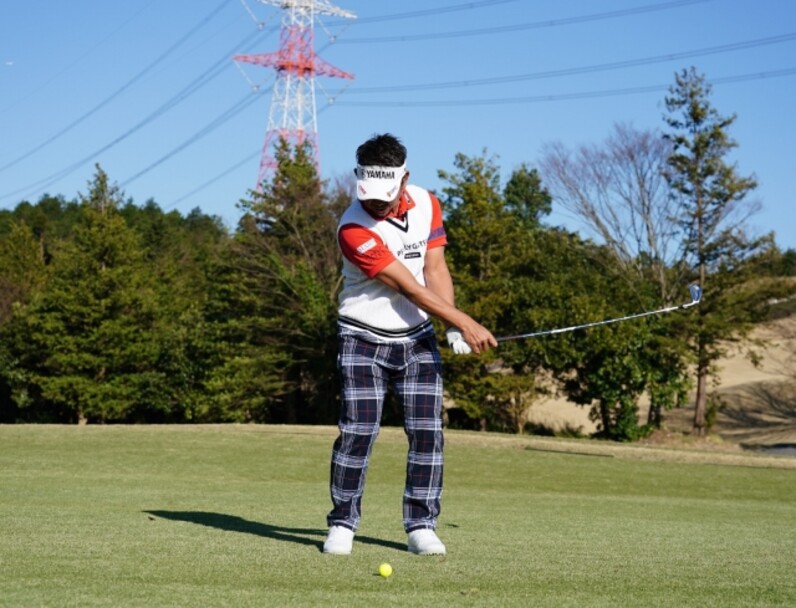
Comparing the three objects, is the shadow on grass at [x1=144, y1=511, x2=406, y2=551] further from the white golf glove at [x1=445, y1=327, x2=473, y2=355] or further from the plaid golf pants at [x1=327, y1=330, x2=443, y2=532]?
the white golf glove at [x1=445, y1=327, x2=473, y2=355]

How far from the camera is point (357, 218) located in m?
6.58

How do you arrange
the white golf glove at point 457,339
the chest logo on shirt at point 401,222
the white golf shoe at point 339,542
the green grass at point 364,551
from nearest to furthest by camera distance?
1. the green grass at point 364,551
2. the white golf shoe at point 339,542
3. the white golf glove at point 457,339
4. the chest logo on shirt at point 401,222

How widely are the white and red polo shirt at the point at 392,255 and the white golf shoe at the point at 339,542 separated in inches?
45.4

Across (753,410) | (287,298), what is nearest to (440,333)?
(287,298)

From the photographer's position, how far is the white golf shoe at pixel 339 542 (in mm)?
6219

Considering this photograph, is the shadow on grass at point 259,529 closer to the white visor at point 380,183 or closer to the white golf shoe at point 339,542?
the white golf shoe at point 339,542

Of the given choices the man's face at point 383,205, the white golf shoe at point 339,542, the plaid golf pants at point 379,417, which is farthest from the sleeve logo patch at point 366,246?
the white golf shoe at point 339,542

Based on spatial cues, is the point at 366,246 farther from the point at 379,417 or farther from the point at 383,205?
the point at 379,417

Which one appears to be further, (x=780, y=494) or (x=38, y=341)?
(x=38, y=341)

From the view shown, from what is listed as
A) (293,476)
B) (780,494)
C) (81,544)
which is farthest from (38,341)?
(81,544)

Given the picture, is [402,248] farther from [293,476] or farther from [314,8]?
[314,8]

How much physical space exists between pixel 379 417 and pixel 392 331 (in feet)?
1.73

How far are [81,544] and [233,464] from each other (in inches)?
672

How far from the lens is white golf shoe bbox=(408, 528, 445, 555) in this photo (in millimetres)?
6238
